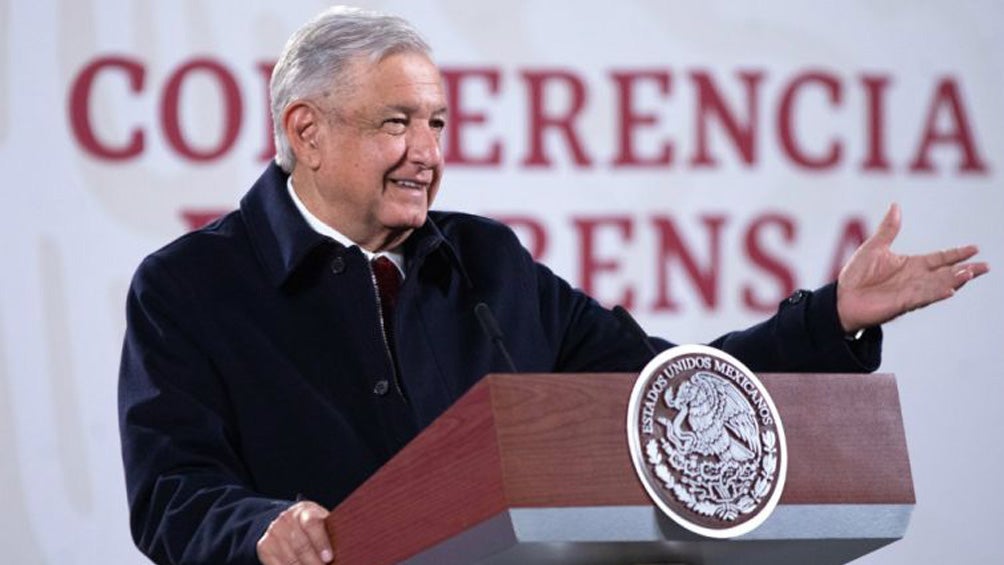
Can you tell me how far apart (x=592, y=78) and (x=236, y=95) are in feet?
2.33

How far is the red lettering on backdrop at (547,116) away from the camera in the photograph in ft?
12.5

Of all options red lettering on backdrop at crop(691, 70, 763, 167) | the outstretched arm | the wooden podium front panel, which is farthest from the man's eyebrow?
red lettering on backdrop at crop(691, 70, 763, 167)

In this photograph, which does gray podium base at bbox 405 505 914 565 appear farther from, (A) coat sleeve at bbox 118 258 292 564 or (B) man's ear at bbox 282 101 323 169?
(B) man's ear at bbox 282 101 323 169

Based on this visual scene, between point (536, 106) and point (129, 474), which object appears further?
point (536, 106)

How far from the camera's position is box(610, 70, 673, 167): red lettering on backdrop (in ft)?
12.5

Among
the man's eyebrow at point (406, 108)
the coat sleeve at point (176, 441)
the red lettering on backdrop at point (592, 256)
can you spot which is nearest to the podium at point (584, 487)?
the coat sleeve at point (176, 441)

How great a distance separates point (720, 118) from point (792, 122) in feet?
0.50

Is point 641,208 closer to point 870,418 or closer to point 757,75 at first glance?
point 757,75

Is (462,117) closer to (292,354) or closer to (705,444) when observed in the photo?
(292,354)

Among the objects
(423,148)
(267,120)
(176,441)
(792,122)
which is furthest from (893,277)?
(267,120)

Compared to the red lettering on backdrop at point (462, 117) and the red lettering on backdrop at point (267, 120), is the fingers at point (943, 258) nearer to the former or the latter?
the red lettering on backdrop at point (462, 117)

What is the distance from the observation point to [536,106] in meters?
3.81

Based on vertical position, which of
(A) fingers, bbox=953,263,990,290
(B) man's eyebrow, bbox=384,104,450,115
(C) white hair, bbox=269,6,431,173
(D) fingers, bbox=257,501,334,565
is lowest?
(D) fingers, bbox=257,501,334,565

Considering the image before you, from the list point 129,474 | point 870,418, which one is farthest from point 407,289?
point 870,418
